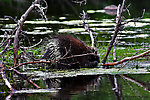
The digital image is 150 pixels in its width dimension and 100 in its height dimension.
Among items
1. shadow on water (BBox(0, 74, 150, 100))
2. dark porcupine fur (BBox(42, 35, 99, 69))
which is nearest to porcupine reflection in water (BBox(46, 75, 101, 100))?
shadow on water (BBox(0, 74, 150, 100))

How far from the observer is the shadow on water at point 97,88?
5191mm

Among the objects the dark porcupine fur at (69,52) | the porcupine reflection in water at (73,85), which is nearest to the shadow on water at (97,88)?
the porcupine reflection in water at (73,85)

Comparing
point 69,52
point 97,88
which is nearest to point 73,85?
point 97,88

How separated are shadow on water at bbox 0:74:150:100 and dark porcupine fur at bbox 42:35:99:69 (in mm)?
993

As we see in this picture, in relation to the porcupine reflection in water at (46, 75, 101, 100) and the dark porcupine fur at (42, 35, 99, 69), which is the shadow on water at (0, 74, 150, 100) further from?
the dark porcupine fur at (42, 35, 99, 69)

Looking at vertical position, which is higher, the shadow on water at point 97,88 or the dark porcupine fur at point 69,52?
the dark porcupine fur at point 69,52

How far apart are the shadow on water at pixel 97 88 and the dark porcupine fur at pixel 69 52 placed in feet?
3.26

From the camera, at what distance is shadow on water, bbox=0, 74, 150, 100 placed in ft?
17.0

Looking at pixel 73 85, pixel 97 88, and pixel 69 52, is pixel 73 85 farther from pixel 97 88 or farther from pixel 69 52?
pixel 69 52

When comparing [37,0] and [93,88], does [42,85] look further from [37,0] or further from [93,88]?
[37,0]

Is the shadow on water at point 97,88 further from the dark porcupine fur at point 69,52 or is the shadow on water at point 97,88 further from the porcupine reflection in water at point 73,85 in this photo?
the dark porcupine fur at point 69,52

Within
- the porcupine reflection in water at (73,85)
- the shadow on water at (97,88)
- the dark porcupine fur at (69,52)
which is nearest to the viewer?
the shadow on water at (97,88)

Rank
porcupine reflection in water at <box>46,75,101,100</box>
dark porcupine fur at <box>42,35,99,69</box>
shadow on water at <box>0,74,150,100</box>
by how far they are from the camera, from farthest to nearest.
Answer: dark porcupine fur at <box>42,35,99,69</box>, porcupine reflection in water at <box>46,75,101,100</box>, shadow on water at <box>0,74,150,100</box>

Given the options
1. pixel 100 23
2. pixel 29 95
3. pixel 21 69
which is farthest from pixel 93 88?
pixel 100 23
